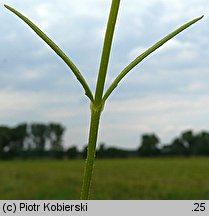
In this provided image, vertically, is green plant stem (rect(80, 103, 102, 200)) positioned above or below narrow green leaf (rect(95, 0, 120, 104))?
below

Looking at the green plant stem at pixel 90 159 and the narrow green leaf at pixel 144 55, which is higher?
the narrow green leaf at pixel 144 55

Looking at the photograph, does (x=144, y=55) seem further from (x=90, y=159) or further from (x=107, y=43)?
(x=90, y=159)

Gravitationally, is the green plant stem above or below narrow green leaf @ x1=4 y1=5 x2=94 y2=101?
below

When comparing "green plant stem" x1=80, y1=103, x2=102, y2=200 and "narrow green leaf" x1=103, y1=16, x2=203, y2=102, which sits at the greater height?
"narrow green leaf" x1=103, y1=16, x2=203, y2=102

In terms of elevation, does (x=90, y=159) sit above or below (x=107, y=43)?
below

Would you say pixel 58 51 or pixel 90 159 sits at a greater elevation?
pixel 58 51

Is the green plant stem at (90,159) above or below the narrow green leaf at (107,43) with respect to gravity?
below

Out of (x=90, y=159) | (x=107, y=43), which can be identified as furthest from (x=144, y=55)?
(x=90, y=159)
